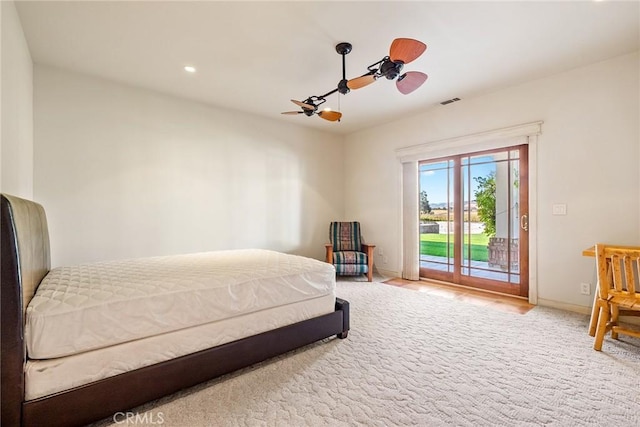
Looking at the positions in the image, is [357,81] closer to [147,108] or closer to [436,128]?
[436,128]

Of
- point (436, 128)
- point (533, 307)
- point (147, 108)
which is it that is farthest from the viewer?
point (436, 128)

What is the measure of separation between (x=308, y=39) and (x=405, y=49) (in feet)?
3.24

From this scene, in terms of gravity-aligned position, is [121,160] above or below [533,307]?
above

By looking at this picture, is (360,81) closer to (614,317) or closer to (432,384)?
(432,384)

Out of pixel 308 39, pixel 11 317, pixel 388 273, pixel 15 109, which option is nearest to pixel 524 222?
pixel 388 273

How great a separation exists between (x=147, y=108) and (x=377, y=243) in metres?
4.18

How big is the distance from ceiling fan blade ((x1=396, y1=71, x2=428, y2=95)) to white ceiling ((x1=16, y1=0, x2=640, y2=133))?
406mm

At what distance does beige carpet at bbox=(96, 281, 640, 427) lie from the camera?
1632 mm

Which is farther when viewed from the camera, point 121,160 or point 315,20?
point 121,160

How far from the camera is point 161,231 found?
3.82 metres

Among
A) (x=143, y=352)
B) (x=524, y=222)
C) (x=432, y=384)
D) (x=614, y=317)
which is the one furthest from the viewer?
(x=524, y=222)

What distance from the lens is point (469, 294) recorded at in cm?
406

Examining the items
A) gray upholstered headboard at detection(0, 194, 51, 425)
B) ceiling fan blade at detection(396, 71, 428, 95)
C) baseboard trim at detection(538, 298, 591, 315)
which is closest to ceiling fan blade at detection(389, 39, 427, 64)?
ceiling fan blade at detection(396, 71, 428, 95)

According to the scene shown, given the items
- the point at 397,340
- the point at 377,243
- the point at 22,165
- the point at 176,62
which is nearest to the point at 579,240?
the point at 397,340
